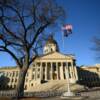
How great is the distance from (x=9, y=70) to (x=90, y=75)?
52974 millimetres

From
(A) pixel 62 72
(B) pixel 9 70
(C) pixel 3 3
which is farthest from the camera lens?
(B) pixel 9 70

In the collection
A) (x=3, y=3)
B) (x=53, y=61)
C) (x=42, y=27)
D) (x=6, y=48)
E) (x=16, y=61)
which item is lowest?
(x=16, y=61)

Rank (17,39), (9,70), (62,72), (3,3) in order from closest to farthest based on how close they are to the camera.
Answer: (3,3), (17,39), (62,72), (9,70)

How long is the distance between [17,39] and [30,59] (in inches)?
143

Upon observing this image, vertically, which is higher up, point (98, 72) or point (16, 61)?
point (98, 72)

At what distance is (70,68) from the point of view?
10081cm

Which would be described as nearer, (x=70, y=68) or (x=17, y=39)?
(x=17, y=39)

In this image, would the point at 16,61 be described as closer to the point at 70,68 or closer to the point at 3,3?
the point at 3,3

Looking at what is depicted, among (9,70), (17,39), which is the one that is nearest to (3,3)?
(17,39)

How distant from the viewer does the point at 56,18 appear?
2922 cm

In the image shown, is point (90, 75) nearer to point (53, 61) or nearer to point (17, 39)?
point (53, 61)

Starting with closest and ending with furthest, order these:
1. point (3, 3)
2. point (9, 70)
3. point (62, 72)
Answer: point (3, 3) < point (62, 72) < point (9, 70)

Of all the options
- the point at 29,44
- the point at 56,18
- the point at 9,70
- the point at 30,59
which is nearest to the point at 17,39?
the point at 29,44

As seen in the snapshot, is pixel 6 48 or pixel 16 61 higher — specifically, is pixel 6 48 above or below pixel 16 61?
above
